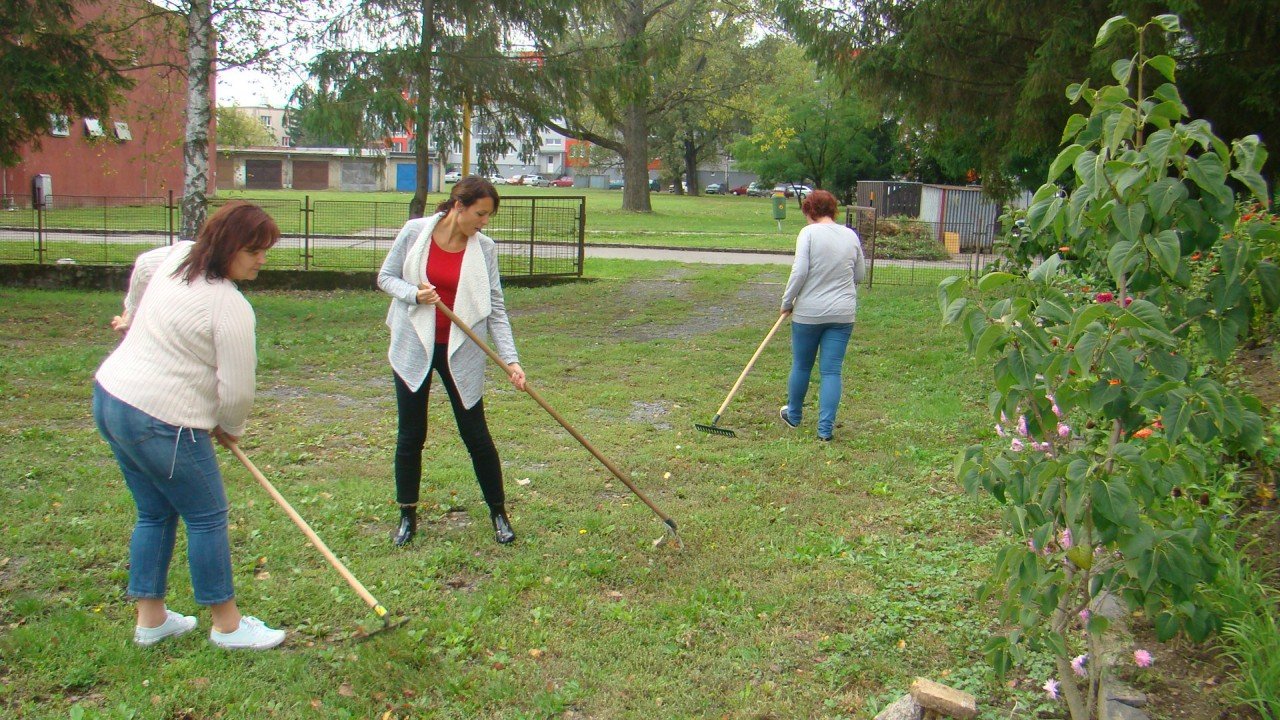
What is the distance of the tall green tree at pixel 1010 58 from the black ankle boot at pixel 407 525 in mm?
6769

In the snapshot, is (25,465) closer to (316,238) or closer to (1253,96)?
(1253,96)

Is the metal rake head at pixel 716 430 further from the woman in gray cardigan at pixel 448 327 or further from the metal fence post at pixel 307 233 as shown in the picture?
the metal fence post at pixel 307 233

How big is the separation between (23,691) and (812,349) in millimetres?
5169

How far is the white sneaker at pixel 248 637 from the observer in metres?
3.91

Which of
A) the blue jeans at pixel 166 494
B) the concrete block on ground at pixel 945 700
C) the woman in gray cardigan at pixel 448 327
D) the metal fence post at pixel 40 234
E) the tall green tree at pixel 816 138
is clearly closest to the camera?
the concrete block on ground at pixel 945 700

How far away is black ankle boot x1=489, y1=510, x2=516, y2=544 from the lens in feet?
16.8

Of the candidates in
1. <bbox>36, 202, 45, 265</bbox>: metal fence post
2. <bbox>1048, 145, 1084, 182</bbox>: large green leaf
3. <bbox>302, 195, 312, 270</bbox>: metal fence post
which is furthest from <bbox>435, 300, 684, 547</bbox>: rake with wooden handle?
<bbox>36, 202, 45, 265</bbox>: metal fence post

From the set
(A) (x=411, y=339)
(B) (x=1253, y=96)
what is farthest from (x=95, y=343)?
(B) (x=1253, y=96)

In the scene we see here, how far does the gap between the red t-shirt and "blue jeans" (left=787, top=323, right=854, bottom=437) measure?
2864 mm

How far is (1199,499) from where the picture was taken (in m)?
4.25

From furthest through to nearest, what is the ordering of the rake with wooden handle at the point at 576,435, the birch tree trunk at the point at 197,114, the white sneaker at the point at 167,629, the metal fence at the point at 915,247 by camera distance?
the metal fence at the point at 915,247
the birch tree trunk at the point at 197,114
the rake with wooden handle at the point at 576,435
the white sneaker at the point at 167,629

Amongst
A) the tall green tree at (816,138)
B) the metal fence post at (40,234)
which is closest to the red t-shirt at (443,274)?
the metal fence post at (40,234)

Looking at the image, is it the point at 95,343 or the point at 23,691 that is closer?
the point at 23,691

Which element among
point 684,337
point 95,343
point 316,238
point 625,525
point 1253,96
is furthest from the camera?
point 316,238
